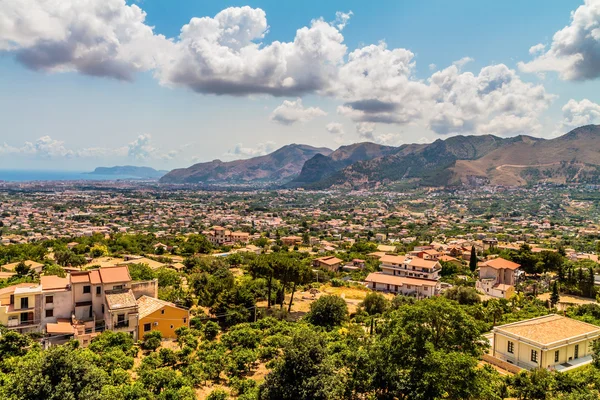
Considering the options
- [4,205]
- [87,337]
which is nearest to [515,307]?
[87,337]

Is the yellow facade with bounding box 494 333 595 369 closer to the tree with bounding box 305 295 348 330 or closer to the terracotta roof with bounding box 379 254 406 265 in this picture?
the tree with bounding box 305 295 348 330

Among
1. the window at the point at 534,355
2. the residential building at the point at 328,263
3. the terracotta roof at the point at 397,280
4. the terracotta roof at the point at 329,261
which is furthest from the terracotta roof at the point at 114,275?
the terracotta roof at the point at 329,261

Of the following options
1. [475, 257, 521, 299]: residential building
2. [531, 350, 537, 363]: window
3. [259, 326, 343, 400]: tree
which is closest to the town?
[531, 350, 537, 363]: window

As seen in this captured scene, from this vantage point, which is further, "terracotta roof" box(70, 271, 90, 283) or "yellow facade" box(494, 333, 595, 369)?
"terracotta roof" box(70, 271, 90, 283)

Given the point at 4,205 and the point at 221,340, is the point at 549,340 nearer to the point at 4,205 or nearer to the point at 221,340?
the point at 221,340

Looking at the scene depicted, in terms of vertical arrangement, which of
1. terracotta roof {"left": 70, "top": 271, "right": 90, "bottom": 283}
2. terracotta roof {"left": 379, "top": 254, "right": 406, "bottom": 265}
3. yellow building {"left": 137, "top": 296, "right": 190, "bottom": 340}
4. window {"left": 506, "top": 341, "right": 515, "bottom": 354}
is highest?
terracotta roof {"left": 70, "top": 271, "right": 90, "bottom": 283}
